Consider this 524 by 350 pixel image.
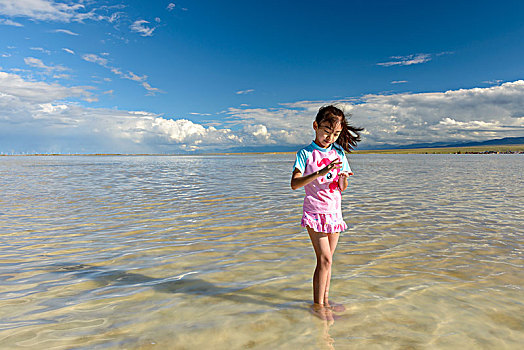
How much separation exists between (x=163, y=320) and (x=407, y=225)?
690 centimetres

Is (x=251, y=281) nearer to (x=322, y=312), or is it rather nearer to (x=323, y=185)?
(x=322, y=312)

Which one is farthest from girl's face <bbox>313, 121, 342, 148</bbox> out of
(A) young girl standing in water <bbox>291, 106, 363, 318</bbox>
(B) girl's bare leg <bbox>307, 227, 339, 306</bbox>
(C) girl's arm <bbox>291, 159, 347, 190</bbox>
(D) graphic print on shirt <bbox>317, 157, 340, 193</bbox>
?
(B) girl's bare leg <bbox>307, 227, 339, 306</bbox>

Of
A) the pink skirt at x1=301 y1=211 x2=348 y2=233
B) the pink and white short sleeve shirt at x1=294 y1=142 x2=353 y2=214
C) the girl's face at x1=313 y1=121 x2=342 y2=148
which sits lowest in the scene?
the pink skirt at x1=301 y1=211 x2=348 y2=233

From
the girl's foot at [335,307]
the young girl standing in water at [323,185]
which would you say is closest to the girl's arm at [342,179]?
the young girl standing in water at [323,185]

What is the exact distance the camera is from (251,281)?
511 cm

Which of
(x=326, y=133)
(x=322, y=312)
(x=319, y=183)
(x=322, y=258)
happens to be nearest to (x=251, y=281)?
(x=322, y=312)

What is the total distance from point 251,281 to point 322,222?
6.11 ft

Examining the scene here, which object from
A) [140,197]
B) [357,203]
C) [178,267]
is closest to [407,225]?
[357,203]

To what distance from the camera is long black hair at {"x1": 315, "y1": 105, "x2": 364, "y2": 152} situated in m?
3.86

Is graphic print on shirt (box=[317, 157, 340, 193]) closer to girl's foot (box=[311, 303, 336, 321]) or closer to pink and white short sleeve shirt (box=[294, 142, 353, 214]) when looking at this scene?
pink and white short sleeve shirt (box=[294, 142, 353, 214])

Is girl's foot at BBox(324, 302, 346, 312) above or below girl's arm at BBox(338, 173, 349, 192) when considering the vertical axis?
below

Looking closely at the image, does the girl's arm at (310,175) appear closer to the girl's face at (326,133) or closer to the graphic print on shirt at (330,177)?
the graphic print on shirt at (330,177)

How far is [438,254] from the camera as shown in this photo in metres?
6.30

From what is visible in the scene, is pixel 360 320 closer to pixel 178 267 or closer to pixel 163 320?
pixel 163 320
